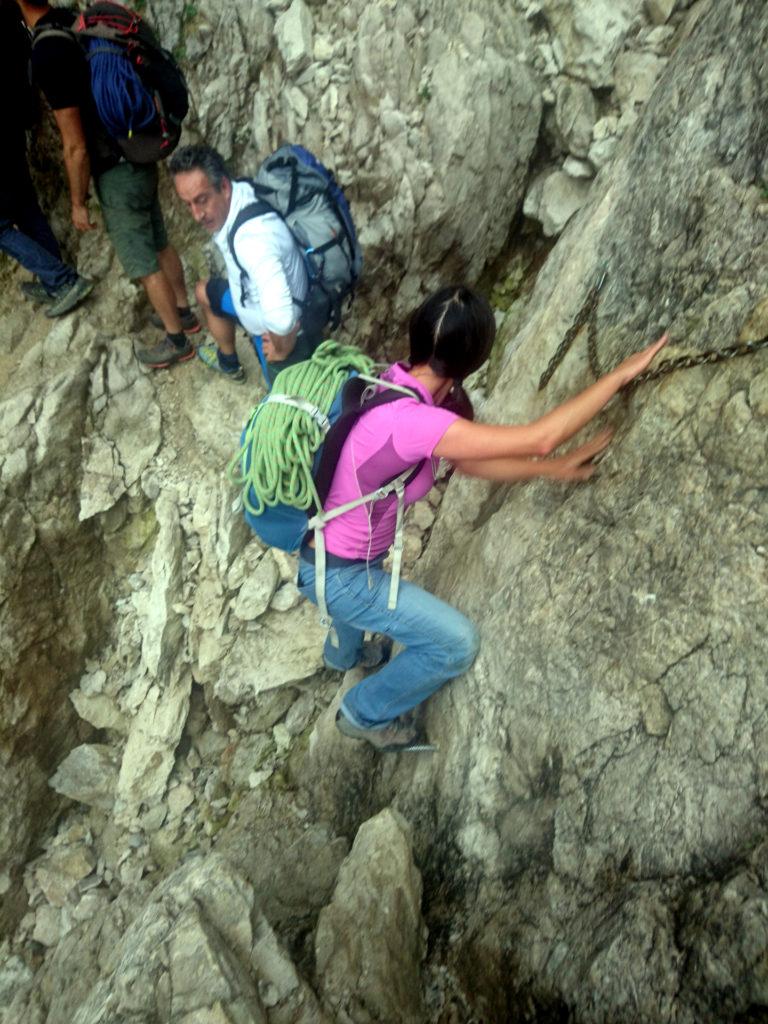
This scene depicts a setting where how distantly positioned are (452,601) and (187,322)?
15.2 feet

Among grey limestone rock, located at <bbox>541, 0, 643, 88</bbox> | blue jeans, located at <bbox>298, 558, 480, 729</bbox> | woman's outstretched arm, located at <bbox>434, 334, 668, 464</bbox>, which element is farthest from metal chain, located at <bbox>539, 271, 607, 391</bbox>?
grey limestone rock, located at <bbox>541, 0, 643, 88</bbox>

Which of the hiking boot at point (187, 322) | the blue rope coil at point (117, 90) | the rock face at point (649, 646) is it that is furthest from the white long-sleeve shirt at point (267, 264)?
the hiking boot at point (187, 322)

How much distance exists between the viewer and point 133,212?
6293mm

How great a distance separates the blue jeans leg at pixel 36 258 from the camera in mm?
6586

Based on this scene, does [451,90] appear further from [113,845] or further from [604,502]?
[113,845]

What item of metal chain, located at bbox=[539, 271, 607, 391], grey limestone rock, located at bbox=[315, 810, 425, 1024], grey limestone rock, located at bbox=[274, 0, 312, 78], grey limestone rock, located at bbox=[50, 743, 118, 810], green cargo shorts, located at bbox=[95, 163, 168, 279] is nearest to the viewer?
grey limestone rock, located at bbox=[315, 810, 425, 1024]

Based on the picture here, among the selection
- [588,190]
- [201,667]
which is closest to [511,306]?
[588,190]

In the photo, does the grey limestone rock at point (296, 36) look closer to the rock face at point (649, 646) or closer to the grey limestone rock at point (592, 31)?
the grey limestone rock at point (592, 31)

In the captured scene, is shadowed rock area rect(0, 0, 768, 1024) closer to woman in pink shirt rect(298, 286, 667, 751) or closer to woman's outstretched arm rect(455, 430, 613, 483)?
woman's outstretched arm rect(455, 430, 613, 483)

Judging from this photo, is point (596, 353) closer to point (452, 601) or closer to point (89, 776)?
point (452, 601)

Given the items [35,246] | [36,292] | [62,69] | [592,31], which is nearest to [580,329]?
[592,31]

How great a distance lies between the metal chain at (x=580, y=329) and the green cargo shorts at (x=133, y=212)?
13.9 feet

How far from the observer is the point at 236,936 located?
388cm

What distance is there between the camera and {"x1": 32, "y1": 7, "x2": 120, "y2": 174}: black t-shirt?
201 inches
